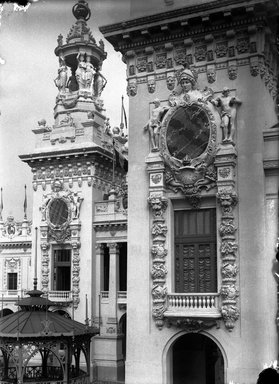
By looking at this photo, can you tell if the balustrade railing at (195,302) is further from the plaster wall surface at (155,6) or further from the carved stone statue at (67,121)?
the carved stone statue at (67,121)

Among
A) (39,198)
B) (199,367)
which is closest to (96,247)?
(39,198)

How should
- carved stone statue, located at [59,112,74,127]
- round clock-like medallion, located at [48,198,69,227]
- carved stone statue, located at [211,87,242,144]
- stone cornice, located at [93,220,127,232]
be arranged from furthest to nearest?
carved stone statue, located at [59,112,74,127], round clock-like medallion, located at [48,198,69,227], stone cornice, located at [93,220,127,232], carved stone statue, located at [211,87,242,144]

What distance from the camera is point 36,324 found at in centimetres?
2264

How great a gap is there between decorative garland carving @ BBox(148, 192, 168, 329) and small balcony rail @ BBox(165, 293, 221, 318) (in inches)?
16.4

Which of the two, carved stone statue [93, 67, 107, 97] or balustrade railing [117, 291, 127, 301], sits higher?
carved stone statue [93, 67, 107, 97]

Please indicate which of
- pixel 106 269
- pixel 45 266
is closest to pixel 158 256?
pixel 106 269

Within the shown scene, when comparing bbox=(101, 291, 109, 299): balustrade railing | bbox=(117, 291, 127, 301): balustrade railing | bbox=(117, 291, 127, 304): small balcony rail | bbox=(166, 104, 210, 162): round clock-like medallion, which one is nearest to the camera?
bbox=(166, 104, 210, 162): round clock-like medallion

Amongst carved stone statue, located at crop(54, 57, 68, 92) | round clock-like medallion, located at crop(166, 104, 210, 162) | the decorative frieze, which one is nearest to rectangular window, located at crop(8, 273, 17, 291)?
carved stone statue, located at crop(54, 57, 68, 92)

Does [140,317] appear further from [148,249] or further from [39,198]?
[39,198]

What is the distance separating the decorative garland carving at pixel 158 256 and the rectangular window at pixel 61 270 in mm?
17806

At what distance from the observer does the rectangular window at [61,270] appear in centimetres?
4028

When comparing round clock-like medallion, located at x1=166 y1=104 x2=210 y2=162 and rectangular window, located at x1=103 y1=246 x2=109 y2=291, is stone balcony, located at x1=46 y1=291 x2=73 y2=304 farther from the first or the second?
round clock-like medallion, located at x1=166 y1=104 x2=210 y2=162

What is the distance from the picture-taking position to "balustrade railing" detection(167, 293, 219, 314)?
22.0 metres

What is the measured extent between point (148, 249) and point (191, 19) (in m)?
8.86
